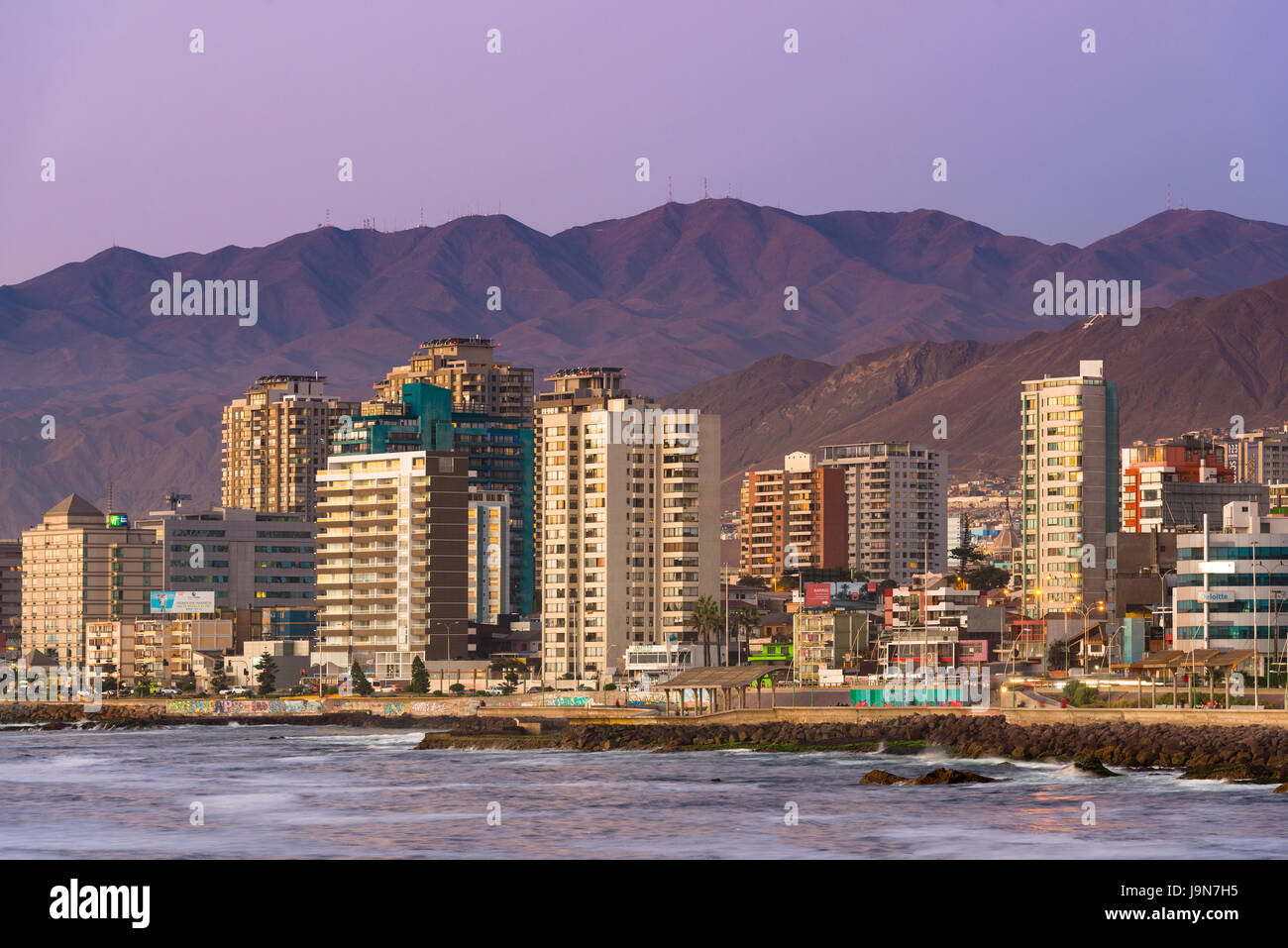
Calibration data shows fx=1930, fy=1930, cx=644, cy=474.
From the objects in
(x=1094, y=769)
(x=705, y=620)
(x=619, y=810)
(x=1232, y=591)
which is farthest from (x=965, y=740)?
(x=705, y=620)

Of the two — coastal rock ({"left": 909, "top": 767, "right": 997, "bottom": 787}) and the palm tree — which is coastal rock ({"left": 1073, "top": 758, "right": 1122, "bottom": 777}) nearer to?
coastal rock ({"left": 909, "top": 767, "right": 997, "bottom": 787})

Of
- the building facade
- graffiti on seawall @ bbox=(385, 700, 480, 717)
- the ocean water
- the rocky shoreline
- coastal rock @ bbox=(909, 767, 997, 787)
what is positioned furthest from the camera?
graffiti on seawall @ bbox=(385, 700, 480, 717)

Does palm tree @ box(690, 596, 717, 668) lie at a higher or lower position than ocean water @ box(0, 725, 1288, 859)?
higher

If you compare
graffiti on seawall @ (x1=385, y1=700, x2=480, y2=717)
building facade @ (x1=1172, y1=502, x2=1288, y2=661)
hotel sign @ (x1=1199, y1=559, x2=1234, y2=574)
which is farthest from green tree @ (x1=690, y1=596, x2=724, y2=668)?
hotel sign @ (x1=1199, y1=559, x2=1234, y2=574)

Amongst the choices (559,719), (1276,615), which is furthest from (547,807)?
(1276,615)

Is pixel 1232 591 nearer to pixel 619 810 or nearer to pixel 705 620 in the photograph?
pixel 705 620
